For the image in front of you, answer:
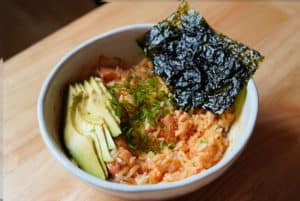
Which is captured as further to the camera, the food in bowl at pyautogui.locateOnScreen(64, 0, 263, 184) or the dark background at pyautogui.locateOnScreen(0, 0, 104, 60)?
the dark background at pyautogui.locateOnScreen(0, 0, 104, 60)

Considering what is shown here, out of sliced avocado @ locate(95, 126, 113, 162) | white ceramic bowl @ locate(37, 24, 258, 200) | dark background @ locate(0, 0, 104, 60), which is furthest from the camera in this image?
dark background @ locate(0, 0, 104, 60)

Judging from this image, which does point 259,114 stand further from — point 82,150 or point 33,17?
point 33,17

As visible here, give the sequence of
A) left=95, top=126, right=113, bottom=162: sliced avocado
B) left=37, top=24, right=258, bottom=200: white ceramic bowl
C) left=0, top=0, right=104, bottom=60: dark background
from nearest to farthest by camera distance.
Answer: left=37, top=24, right=258, bottom=200: white ceramic bowl < left=95, top=126, right=113, bottom=162: sliced avocado < left=0, top=0, right=104, bottom=60: dark background

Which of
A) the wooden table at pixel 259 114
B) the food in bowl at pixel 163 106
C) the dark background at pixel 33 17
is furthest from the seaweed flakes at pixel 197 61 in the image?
the dark background at pixel 33 17

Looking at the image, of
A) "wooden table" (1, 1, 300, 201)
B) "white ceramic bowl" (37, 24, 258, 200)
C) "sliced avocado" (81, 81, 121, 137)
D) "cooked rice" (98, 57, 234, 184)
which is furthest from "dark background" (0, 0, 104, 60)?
"cooked rice" (98, 57, 234, 184)

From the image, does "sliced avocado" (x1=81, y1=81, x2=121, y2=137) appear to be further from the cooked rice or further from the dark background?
Answer: the dark background

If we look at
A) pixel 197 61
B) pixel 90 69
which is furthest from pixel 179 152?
pixel 90 69

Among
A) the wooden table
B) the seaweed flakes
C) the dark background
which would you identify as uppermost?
the seaweed flakes

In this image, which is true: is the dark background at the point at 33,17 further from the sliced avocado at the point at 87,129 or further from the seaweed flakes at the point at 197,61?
the sliced avocado at the point at 87,129
